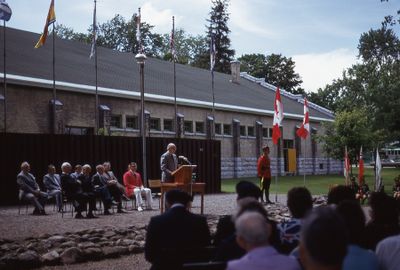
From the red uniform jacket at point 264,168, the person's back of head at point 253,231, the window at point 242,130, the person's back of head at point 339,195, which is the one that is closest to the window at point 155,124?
the window at point 242,130

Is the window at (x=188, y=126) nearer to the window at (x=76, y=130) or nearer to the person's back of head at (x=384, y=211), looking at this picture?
the window at (x=76, y=130)

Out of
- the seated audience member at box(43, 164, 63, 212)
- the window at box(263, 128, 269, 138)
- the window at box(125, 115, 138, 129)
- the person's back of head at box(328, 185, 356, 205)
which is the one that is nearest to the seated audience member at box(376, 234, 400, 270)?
the person's back of head at box(328, 185, 356, 205)

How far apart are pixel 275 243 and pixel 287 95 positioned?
5716 cm

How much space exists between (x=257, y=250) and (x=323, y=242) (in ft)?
1.96

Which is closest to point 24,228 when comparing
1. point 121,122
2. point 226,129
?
point 121,122

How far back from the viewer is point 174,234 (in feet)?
18.7

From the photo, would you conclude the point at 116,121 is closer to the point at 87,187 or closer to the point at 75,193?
the point at 87,187

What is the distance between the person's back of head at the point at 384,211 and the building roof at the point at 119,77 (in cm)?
2623

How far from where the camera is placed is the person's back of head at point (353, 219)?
451cm

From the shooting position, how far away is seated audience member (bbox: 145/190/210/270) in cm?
534

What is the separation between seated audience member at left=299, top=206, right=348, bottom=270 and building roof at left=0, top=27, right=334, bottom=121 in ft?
91.3

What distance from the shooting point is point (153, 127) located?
38.1 m

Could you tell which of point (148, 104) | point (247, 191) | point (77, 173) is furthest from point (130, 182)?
point (148, 104)

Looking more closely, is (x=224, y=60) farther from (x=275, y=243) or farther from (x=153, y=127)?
(x=275, y=243)
